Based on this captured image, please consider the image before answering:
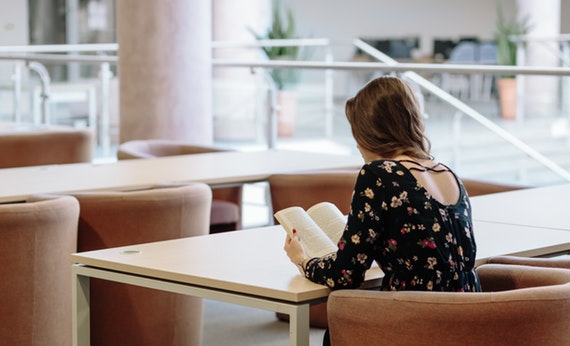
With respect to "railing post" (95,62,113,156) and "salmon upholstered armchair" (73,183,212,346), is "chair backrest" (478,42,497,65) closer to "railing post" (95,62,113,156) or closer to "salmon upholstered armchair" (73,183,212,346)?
"railing post" (95,62,113,156)

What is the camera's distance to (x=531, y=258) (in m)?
2.85

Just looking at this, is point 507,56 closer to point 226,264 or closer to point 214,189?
point 214,189

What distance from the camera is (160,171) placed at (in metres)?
4.69

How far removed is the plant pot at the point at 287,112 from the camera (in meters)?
7.52

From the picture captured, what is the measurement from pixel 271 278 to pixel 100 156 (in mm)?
5838

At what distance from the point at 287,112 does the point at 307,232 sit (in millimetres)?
4842

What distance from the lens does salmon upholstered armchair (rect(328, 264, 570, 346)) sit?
7.54 feet

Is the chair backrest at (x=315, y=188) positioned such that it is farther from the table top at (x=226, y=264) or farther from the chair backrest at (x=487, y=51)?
the chair backrest at (x=487, y=51)

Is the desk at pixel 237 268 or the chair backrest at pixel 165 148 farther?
the chair backrest at pixel 165 148

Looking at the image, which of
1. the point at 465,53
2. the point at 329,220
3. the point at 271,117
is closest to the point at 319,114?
the point at 271,117

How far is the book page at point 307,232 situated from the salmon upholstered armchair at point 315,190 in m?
1.60

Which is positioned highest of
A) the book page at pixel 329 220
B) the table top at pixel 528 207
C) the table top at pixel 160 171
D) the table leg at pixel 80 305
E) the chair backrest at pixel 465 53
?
the chair backrest at pixel 465 53

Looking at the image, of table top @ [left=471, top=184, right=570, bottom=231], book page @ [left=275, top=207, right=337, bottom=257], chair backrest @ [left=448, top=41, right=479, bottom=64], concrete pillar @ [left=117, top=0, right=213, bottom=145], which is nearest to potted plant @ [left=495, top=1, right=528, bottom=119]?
concrete pillar @ [left=117, top=0, right=213, bottom=145]

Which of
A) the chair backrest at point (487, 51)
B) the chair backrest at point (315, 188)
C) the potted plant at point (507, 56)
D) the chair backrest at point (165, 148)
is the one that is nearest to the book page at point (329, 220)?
the chair backrest at point (315, 188)
